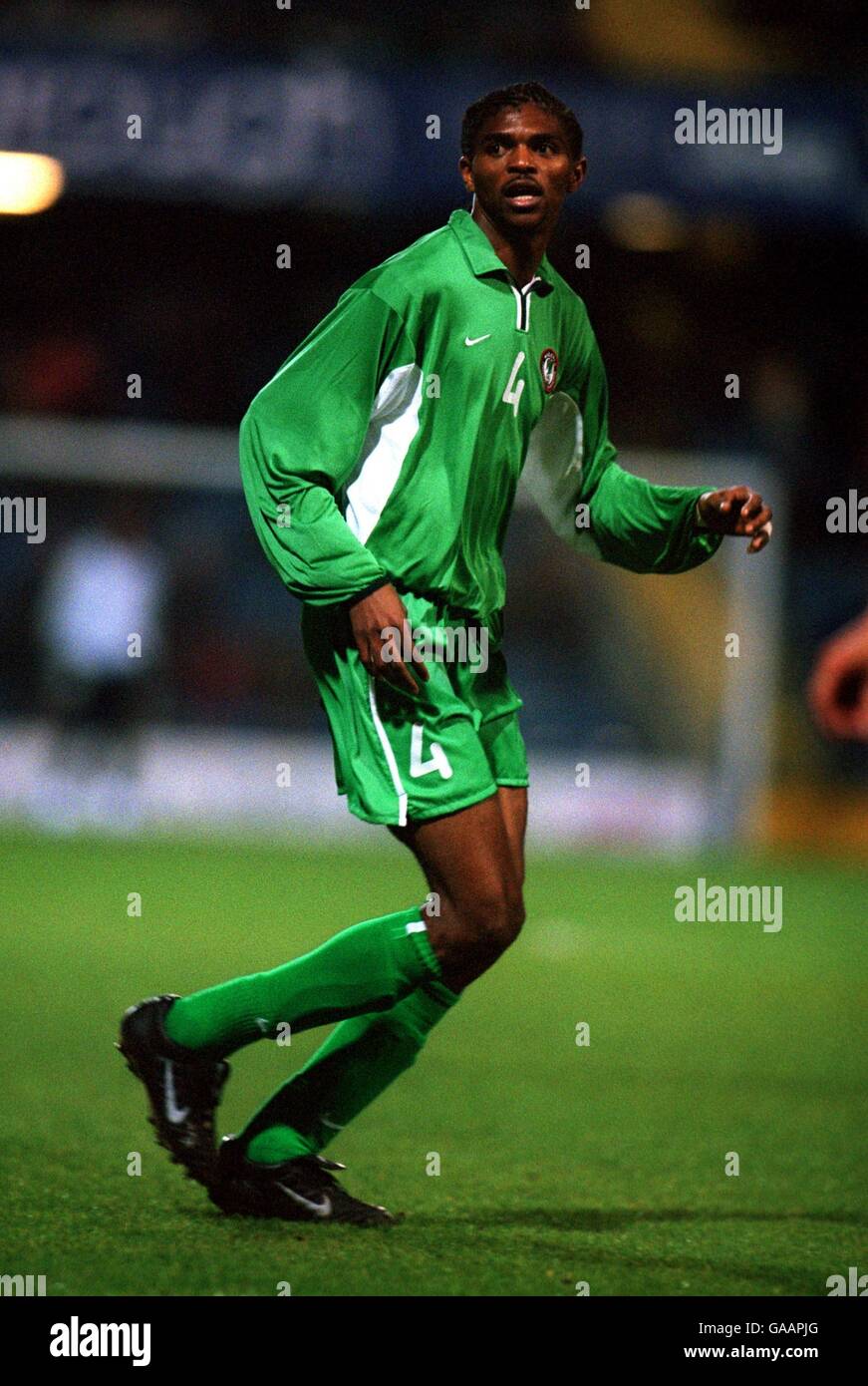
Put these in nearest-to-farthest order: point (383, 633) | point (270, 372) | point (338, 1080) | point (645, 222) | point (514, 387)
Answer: point (383, 633), point (514, 387), point (338, 1080), point (270, 372), point (645, 222)

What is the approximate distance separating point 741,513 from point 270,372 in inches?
496

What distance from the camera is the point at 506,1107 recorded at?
19.2 ft

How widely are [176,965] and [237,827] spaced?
230 inches

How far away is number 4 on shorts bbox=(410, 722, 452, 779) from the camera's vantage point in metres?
3.97

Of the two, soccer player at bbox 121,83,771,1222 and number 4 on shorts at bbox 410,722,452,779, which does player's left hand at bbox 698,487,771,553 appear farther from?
number 4 on shorts at bbox 410,722,452,779

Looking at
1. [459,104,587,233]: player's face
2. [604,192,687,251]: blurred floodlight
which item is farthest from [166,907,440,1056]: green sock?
[604,192,687,251]: blurred floodlight

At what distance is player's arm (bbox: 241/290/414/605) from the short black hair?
0.40 m

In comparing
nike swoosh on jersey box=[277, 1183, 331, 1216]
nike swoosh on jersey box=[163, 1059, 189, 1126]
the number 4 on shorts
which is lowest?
nike swoosh on jersey box=[277, 1183, 331, 1216]

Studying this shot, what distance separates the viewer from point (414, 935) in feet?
13.3

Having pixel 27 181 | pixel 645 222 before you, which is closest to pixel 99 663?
pixel 27 181

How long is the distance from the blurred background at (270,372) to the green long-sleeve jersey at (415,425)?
32.3 ft

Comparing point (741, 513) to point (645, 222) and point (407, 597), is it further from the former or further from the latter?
point (645, 222)

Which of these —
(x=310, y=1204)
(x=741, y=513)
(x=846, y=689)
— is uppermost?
(x=741, y=513)

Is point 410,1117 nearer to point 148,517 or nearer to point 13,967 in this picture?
point 13,967
